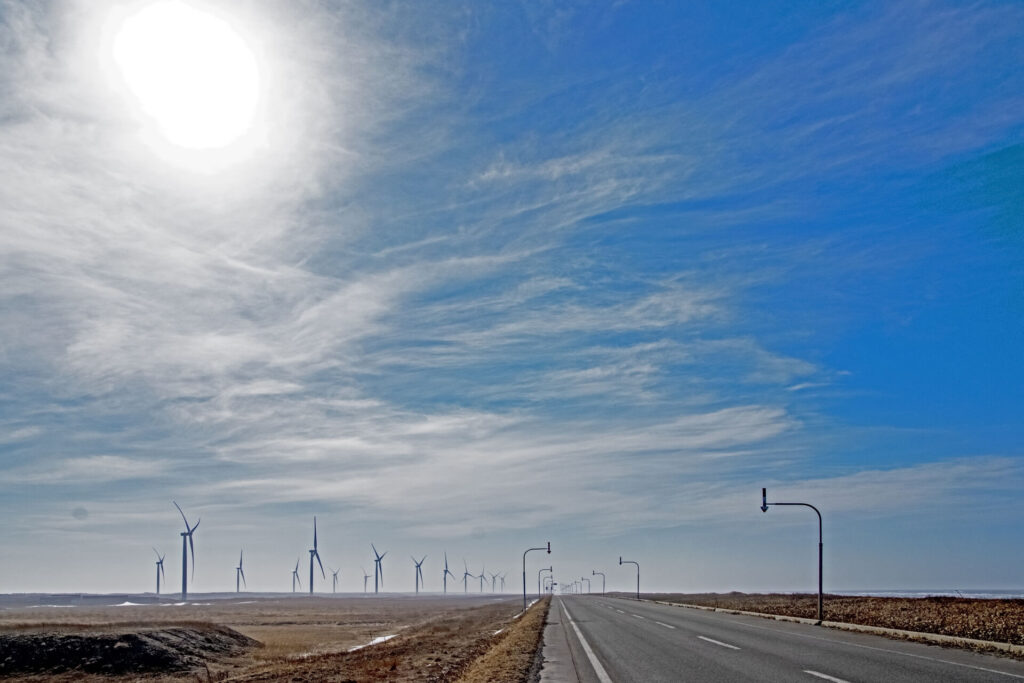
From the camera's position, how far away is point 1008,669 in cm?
1930

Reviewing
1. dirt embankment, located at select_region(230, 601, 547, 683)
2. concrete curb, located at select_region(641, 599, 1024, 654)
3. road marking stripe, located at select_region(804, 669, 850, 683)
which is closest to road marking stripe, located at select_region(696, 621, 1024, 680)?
concrete curb, located at select_region(641, 599, 1024, 654)

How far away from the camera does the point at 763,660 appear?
73.9ft

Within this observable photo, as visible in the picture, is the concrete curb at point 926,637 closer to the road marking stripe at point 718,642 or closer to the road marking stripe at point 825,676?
the road marking stripe at point 718,642

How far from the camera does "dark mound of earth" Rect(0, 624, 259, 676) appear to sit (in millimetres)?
37781

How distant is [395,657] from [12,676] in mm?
Answer: 17462

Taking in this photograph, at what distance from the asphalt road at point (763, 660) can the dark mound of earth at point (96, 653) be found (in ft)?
67.2

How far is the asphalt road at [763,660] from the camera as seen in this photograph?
18.6 m

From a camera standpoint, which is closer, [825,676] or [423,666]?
[825,676]

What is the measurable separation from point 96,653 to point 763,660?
32.7 meters

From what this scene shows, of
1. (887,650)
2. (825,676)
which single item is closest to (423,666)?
(887,650)

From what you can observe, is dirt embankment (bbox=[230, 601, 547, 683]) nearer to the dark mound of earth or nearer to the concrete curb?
the dark mound of earth

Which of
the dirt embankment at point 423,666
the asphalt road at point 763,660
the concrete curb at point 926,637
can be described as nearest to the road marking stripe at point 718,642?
the asphalt road at point 763,660

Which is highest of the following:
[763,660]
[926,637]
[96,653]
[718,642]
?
[763,660]

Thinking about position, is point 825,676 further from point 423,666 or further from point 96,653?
point 96,653
